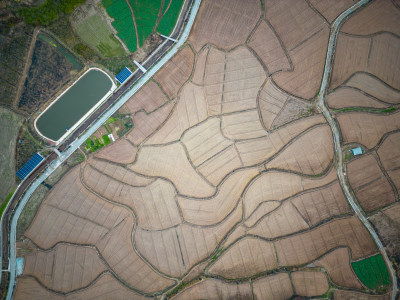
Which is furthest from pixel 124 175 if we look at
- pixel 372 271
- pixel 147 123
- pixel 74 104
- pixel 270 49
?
pixel 372 271

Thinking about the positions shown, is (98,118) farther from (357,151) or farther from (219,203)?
(357,151)

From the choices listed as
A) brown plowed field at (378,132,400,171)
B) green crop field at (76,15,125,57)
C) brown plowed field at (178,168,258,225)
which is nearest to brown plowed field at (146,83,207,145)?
brown plowed field at (178,168,258,225)

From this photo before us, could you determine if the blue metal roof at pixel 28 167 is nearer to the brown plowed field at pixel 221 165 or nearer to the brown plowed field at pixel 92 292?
the brown plowed field at pixel 92 292

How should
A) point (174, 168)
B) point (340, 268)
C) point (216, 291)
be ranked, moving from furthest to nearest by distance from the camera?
1. point (174, 168)
2. point (216, 291)
3. point (340, 268)

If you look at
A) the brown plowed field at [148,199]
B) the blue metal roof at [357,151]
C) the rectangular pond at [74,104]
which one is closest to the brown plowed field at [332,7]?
the blue metal roof at [357,151]

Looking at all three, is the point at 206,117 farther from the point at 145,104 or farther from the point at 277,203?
the point at 277,203

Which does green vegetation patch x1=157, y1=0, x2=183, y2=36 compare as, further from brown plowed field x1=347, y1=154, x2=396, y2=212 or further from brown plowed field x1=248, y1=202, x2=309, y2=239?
brown plowed field x1=347, y1=154, x2=396, y2=212

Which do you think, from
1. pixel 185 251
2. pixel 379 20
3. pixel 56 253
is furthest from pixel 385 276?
pixel 56 253
